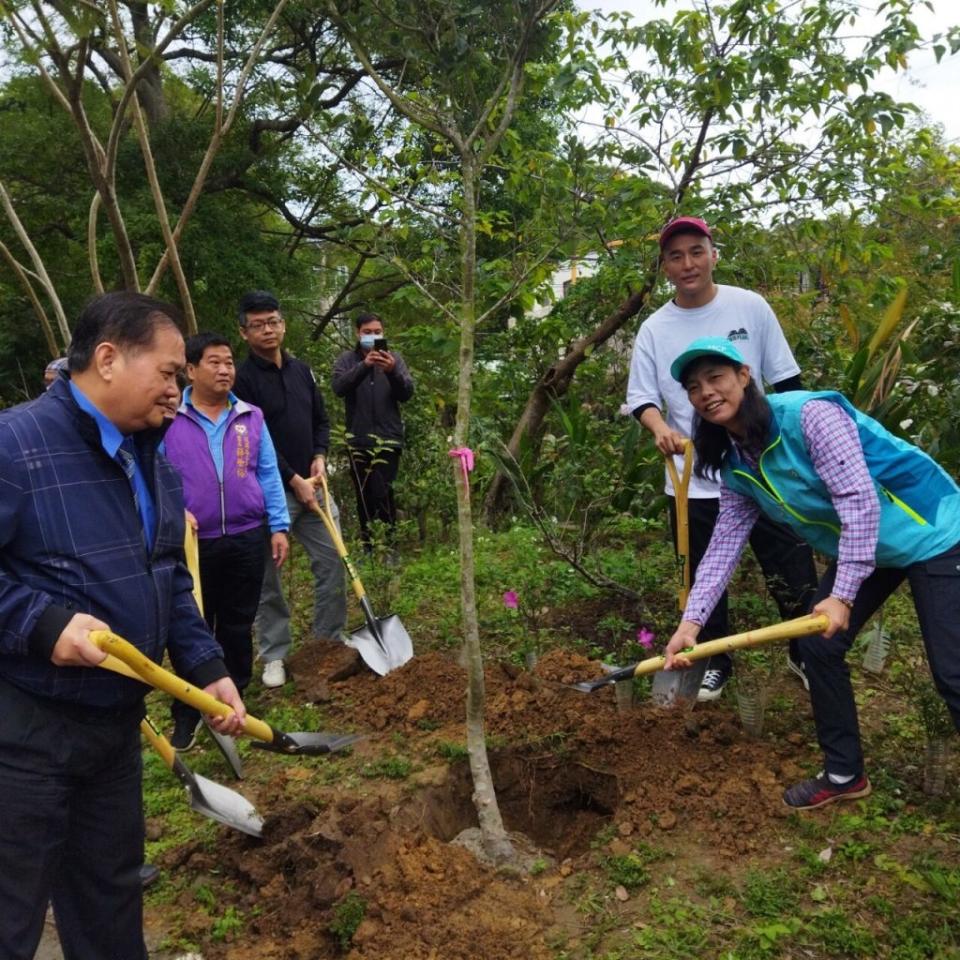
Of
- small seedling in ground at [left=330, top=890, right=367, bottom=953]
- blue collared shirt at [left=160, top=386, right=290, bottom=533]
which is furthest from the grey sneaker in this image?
blue collared shirt at [left=160, top=386, right=290, bottom=533]

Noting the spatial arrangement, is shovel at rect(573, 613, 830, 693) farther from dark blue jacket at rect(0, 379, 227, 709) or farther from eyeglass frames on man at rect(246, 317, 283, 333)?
eyeglass frames on man at rect(246, 317, 283, 333)

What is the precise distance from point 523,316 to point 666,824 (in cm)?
463

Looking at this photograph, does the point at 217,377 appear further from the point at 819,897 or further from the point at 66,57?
the point at 819,897

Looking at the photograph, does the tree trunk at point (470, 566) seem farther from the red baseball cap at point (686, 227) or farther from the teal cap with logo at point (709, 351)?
the red baseball cap at point (686, 227)

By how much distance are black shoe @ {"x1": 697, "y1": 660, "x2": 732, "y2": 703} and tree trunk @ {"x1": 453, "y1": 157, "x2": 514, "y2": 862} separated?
3.81 ft

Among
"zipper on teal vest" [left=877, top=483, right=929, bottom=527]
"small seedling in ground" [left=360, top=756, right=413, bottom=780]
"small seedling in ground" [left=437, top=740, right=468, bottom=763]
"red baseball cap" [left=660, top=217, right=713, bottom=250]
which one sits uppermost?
"red baseball cap" [left=660, top=217, right=713, bottom=250]

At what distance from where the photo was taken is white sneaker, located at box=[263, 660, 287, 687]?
4246mm

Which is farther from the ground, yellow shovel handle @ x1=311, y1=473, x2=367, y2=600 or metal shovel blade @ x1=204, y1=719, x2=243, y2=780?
yellow shovel handle @ x1=311, y1=473, x2=367, y2=600

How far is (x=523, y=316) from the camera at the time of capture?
664 centimetres

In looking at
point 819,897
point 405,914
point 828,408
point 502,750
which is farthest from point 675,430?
point 405,914

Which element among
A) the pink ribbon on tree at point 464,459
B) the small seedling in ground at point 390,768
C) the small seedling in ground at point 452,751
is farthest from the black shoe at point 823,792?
the pink ribbon on tree at point 464,459

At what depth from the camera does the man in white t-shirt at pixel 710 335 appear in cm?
331

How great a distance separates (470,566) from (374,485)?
3.03 m

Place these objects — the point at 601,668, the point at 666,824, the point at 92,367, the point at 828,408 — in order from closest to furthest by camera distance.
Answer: the point at 92,367 < the point at 828,408 < the point at 666,824 < the point at 601,668
